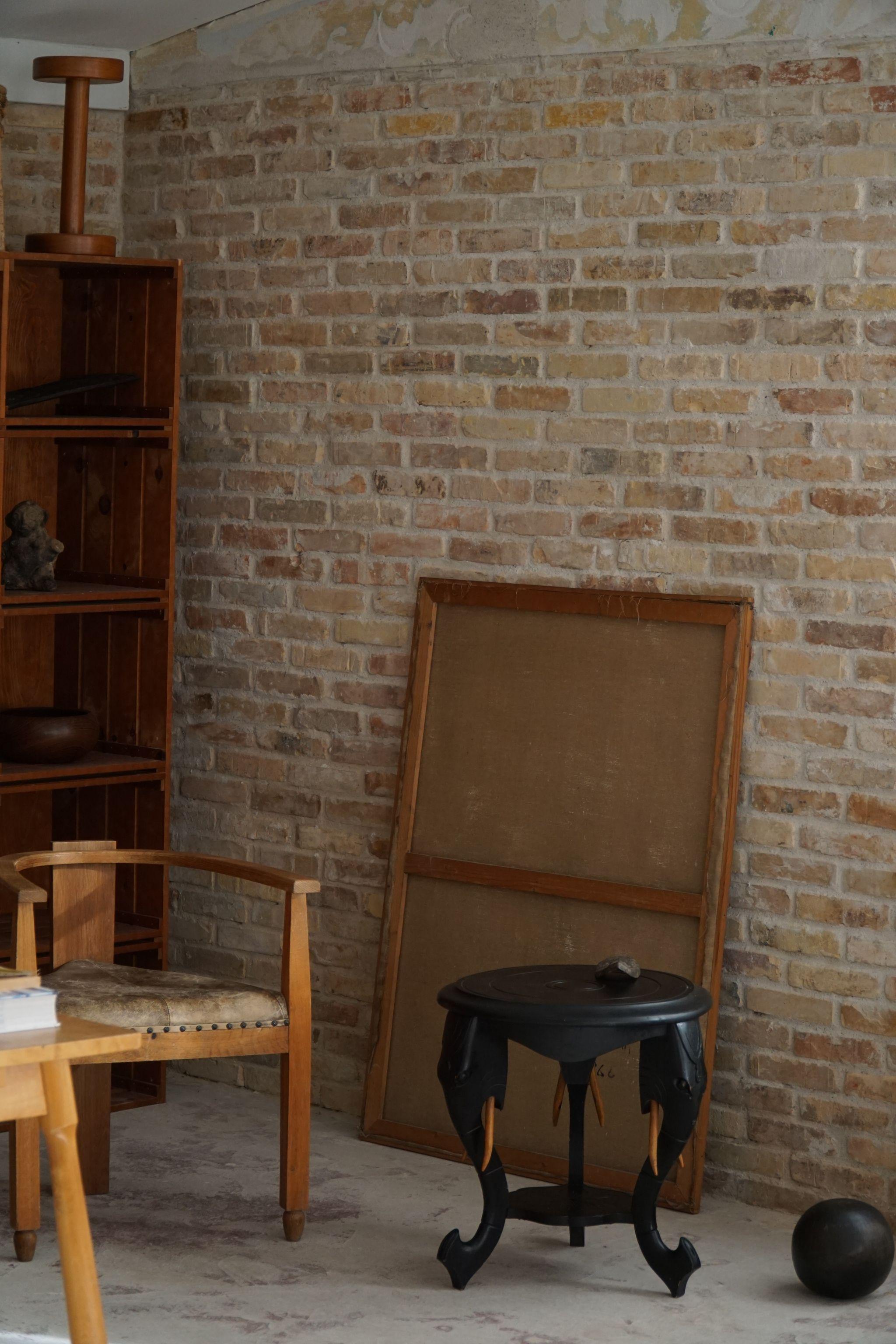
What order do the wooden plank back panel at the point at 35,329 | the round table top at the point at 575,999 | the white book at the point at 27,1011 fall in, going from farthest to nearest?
the wooden plank back panel at the point at 35,329 < the round table top at the point at 575,999 < the white book at the point at 27,1011

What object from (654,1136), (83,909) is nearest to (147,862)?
(83,909)

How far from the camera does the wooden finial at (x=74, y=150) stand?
14.0 feet

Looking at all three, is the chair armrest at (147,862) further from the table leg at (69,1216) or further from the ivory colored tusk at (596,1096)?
the table leg at (69,1216)

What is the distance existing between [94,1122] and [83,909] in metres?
0.47

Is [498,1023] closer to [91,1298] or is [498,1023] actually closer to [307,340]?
[91,1298]

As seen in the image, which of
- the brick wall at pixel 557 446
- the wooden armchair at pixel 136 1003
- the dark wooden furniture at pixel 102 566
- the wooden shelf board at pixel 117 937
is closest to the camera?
the wooden armchair at pixel 136 1003

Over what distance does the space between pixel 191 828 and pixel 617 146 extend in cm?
214

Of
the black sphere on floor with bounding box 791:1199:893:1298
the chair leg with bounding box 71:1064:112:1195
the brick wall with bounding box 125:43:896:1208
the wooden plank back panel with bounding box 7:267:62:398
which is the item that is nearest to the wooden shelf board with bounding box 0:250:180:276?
the wooden plank back panel with bounding box 7:267:62:398

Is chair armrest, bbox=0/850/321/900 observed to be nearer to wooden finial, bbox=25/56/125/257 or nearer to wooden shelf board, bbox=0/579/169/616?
wooden shelf board, bbox=0/579/169/616

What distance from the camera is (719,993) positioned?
382cm

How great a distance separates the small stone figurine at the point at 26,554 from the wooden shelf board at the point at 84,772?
1.45ft

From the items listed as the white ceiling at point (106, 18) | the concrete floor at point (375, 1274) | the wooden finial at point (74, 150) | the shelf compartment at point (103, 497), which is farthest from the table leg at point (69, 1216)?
the white ceiling at point (106, 18)

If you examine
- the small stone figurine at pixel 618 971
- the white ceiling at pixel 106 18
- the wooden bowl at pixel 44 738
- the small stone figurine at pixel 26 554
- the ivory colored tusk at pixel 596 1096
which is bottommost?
the ivory colored tusk at pixel 596 1096

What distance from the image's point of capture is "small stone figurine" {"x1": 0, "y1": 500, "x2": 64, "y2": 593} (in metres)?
4.26
